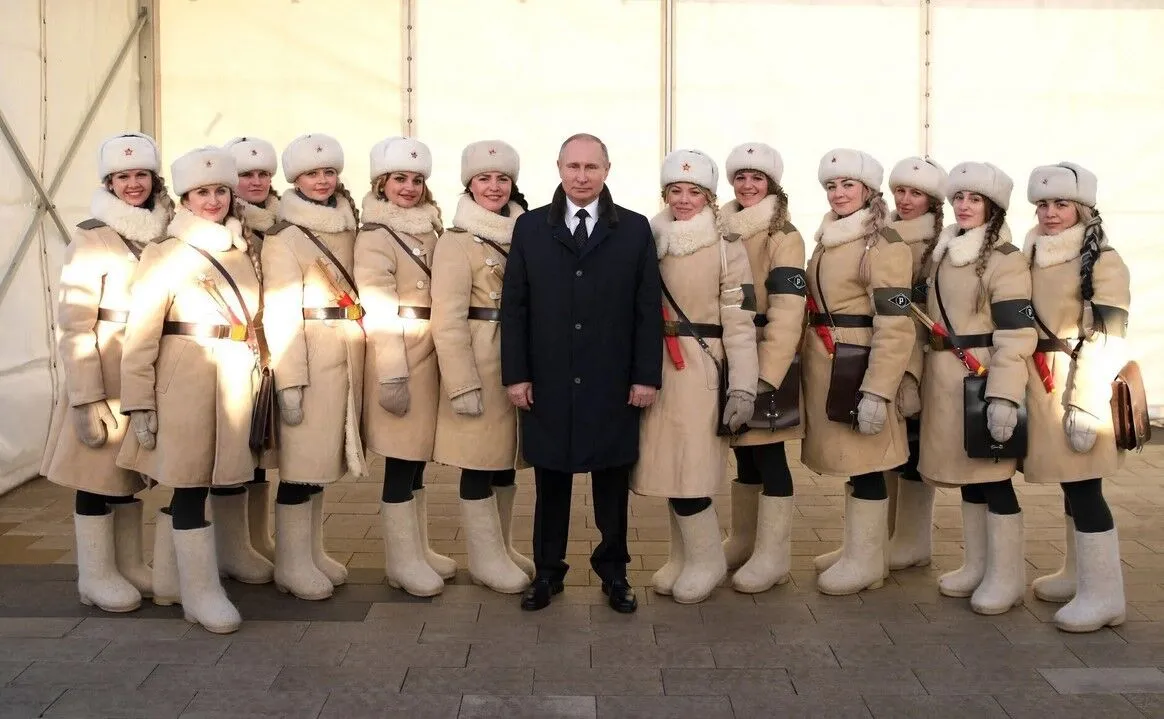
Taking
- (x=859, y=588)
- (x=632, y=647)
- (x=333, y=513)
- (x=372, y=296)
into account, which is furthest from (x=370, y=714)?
(x=333, y=513)

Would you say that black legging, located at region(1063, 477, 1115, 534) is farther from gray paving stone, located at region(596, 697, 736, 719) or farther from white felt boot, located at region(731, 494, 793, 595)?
gray paving stone, located at region(596, 697, 736, 719)

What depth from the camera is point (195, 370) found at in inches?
154

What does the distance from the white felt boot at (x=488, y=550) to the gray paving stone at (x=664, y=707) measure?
1.07m

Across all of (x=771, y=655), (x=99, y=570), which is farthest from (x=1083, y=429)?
(x=99, y=570)

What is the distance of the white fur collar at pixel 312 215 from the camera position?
422 cm

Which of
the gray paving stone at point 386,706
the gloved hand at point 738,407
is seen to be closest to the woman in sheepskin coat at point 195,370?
the gray paving stone at point 386,706

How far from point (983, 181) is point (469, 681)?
2.38 metres

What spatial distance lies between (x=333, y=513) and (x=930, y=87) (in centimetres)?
420

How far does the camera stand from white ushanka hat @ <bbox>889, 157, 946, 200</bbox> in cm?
446

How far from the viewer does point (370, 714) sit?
3.24 meters

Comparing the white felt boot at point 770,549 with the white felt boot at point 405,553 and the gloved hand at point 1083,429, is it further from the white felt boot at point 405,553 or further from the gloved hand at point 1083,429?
the white felt boot at point 405,553

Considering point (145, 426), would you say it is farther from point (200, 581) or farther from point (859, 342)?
point (859, 342)

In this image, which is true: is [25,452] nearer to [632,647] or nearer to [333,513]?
[333,513]

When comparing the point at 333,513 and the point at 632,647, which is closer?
the point at 632,647
